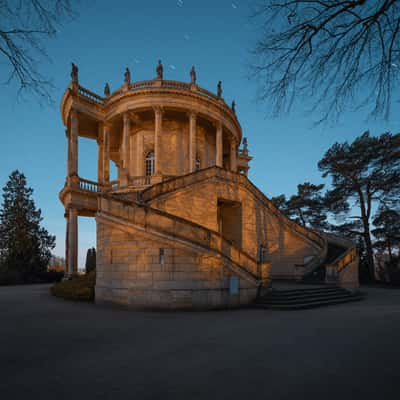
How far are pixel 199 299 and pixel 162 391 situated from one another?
6926 mm

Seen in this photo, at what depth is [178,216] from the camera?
46.9 ft

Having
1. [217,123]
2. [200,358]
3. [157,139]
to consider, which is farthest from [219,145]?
[200,358]

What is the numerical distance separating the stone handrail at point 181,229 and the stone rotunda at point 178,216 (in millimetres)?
40

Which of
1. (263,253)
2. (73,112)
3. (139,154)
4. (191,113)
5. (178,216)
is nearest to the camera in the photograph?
(178,216)

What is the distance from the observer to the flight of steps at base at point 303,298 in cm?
1118

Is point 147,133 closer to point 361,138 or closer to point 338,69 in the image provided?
point 361,138

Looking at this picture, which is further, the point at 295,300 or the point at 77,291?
the point at 77,291

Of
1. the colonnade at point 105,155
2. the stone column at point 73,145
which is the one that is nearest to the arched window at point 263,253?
the colonnade at point 105,155

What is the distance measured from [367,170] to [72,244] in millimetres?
29952

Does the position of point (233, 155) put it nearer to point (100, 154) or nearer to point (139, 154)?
point (139, 154)

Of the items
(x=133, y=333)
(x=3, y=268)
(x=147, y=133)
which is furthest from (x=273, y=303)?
(x=3, y=268)

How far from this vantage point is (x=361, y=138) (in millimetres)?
30656

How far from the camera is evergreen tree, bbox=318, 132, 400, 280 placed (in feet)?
90.6

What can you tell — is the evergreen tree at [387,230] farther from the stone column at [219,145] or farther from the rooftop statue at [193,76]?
the rooftop statue at [193,76]
